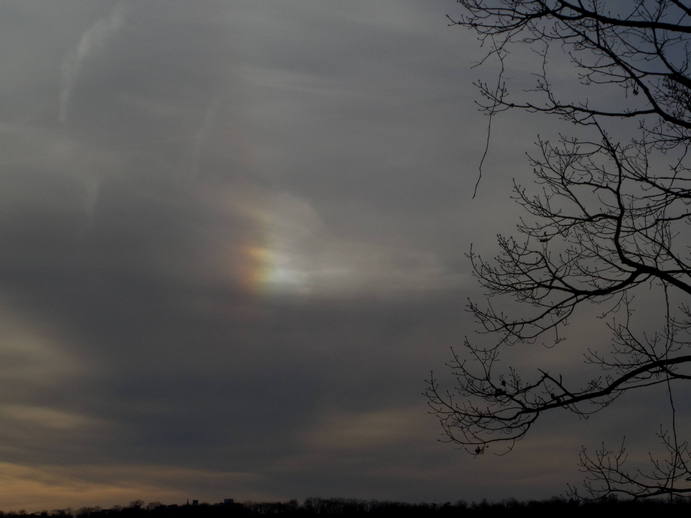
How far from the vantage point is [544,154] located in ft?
26.6

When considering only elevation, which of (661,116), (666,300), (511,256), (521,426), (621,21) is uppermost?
(621,21)

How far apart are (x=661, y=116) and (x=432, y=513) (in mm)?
69960

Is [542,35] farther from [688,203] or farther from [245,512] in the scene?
[245,512]

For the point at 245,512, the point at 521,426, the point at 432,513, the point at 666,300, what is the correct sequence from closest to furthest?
the point at 666,300
the point at 521,426
the point at 432,513
the point at 245,512

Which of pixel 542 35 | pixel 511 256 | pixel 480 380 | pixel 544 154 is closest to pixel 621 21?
pixel 542 35

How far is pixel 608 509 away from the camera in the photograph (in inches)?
306

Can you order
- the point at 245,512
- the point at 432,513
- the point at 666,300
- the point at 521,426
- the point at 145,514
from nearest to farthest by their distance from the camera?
the point at 666,300 < the point at 521,426 < the point at 432,513 < the point at 245,512 < the point at 145,514

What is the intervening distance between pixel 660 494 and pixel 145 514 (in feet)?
341

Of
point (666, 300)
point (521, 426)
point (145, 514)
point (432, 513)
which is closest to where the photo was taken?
point (666, 300)

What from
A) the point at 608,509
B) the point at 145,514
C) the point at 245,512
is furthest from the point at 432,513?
the point at 608,509

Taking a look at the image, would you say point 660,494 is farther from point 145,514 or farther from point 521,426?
point 145,514

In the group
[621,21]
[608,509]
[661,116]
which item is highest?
[621,21]

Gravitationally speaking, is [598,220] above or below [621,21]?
below

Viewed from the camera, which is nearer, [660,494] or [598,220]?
[660,494]
